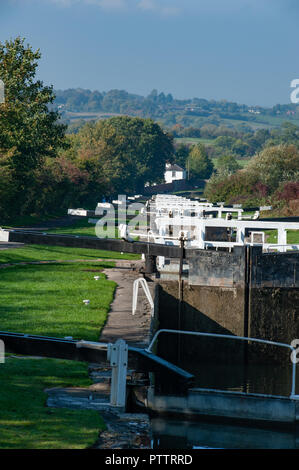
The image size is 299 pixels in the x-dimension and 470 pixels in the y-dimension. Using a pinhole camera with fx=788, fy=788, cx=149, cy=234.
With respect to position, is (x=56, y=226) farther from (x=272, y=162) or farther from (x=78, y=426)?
(x=78, y=426)

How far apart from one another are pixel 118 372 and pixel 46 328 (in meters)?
4.90

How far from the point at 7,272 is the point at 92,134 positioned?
106 metres

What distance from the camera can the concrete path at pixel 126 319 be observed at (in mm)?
16547

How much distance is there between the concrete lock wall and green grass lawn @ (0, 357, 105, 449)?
8.15 meters

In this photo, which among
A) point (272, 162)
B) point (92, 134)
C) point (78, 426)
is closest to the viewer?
point (78, 426)

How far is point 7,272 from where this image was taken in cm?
2656

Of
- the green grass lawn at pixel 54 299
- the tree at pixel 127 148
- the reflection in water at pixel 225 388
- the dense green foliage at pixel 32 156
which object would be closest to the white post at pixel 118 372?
the reflection in water at pixel 225 388

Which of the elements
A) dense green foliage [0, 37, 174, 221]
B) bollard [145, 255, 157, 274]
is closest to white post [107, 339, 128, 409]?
bollard [145, 255, 157, 274]

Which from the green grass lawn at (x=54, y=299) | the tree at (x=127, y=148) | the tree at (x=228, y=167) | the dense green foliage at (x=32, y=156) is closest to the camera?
the green grass lawn at (x=54, y=299)

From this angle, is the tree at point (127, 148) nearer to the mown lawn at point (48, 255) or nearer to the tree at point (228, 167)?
the tree at point (228, 167)

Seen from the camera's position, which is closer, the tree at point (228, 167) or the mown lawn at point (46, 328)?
the mown lawn at point (46, 328)

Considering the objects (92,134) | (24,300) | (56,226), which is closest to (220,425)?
(24,300)
